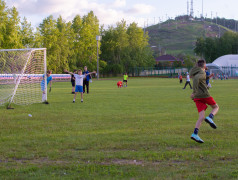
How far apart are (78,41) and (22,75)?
68058 millimetres

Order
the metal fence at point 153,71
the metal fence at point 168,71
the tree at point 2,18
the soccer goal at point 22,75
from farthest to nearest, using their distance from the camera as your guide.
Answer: the metal fence at point 153,71, the metal fence at point 168,71, the tree at point 2,18, the soccer goal at point 22,75

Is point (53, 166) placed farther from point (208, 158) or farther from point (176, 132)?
point (176, 132)

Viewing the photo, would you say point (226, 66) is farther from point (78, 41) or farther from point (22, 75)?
point (22, 75)

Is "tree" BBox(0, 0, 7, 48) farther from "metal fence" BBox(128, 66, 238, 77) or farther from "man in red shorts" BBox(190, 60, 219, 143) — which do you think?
"man in red shorts" BBox(190, 60, 219, 143)

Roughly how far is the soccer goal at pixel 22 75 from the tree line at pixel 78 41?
1436 inches

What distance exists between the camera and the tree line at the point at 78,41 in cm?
5639

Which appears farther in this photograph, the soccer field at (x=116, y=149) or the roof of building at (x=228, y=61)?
the roof of building at (x=228, y=61)

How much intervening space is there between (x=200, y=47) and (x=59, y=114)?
3983 inches

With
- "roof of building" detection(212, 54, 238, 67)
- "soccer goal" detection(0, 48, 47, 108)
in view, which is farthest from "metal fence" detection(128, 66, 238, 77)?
"soccer goal" detection(0, 48, 47, 108)

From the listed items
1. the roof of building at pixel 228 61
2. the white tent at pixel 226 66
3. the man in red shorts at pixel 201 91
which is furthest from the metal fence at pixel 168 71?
the man in red shorts at pixel 201 91

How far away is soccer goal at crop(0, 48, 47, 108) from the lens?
17.4 meters

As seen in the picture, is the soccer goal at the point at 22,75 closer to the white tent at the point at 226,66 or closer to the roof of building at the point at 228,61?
the white tent at the point at 226,66

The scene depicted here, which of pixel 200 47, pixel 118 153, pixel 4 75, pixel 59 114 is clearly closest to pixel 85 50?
pixel 200 47

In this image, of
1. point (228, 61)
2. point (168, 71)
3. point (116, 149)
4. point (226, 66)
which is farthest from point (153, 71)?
point (116, 149)
